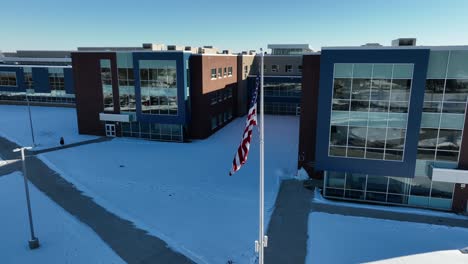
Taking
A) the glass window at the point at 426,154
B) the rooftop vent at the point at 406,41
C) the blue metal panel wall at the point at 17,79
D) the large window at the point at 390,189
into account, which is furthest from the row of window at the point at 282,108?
the blue metal panel wall at the point at 17,79

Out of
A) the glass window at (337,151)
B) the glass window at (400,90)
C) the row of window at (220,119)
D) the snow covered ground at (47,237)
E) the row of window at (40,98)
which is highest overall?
the glass window at (400,90)

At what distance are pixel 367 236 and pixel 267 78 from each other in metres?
37.1

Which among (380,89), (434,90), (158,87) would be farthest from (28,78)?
(434,90)

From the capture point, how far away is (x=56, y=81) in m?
56.8

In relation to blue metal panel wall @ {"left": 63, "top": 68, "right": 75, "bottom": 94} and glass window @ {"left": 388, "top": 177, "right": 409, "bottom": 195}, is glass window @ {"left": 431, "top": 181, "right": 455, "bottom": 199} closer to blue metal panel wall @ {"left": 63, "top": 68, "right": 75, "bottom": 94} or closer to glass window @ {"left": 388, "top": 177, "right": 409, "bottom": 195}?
glass window @ {"left": 388, "top": 177, "right": 409, "bottom": 195}

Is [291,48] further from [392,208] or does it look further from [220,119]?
[392,208]

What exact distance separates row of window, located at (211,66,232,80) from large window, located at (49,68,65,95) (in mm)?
30863

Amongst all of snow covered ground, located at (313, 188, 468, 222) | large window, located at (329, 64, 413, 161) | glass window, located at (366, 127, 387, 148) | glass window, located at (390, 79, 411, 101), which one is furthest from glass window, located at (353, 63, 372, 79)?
snow covered ground, located at (313, 188, 468, 222)

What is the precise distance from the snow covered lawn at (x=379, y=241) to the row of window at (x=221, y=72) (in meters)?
24.6

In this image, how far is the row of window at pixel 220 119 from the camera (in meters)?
40.8

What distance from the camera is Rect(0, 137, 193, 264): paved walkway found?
15.8 m

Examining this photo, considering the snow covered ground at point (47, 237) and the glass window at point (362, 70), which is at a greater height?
the glass window at point (362, 70)

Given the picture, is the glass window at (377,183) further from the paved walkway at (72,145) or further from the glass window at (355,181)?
the paved walkway at (72,145)

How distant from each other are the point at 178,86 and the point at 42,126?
22148 mm
